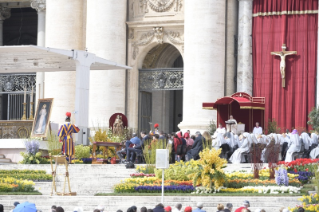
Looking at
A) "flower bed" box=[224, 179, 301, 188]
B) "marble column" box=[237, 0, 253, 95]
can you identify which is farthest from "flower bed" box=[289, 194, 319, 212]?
"marble column" box=[237, 0, 253, 95]

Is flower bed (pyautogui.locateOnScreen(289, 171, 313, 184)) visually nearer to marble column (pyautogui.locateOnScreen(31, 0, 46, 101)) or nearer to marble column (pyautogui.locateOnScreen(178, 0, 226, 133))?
marble column (pyautogui.locateOnScreen(178, 0, 226, 133))

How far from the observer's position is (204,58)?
33.5 m

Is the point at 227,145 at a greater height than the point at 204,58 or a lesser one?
lesser

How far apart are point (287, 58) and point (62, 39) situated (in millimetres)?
10448

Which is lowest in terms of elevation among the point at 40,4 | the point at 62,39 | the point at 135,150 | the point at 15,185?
the point at 15,185

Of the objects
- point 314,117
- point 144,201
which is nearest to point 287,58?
point 314,117

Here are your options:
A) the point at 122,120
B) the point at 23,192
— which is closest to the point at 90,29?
the point at 122,120

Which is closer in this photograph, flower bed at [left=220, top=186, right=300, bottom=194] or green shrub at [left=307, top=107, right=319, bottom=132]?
flower bed at [left=220, top=186, right=300, bottom=194]

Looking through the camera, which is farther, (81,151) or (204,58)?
(204,58)

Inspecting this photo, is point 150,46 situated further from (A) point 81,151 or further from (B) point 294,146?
(B) point 294,146

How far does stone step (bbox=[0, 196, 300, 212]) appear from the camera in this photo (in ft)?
59.2

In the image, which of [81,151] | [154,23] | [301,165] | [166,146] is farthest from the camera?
[154,23]

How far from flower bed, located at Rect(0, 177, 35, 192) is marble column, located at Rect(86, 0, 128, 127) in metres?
14.0

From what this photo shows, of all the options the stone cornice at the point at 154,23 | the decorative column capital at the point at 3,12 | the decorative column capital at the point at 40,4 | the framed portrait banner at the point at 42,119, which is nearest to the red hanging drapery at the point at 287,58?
the stone cornice at the point at 154,23
